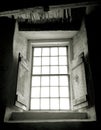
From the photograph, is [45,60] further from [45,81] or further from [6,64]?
[6,64]

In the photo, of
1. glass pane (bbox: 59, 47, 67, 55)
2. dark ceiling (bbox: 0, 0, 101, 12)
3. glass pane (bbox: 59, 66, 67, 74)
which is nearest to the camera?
dark ceiling (bbox: 0, 0, 101, 12)

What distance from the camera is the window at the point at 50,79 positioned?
13.4ft

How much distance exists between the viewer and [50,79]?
4285 mm

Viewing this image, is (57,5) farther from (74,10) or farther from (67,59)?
(67,59)

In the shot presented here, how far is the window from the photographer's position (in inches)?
161

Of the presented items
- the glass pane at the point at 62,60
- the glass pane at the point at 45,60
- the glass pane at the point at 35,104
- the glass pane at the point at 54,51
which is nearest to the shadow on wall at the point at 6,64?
the glass pane at the point at 35,104

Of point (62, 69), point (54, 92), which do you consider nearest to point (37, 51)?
point (62, 69)

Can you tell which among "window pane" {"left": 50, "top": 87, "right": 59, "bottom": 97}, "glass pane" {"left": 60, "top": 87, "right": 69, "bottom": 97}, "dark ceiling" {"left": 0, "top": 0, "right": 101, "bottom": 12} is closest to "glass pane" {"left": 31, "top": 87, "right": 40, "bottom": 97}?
"window pane" {"left": 50, "top": 87, "right": 59, "bottom": 97}

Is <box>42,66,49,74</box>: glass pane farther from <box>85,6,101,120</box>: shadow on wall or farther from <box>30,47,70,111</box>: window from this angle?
<box>85,6,101,120</box>: shadow on wall

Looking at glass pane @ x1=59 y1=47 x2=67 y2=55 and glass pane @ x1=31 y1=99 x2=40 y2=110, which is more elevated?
glass pane @ x1=59 y1=47 x2=67 y2=55

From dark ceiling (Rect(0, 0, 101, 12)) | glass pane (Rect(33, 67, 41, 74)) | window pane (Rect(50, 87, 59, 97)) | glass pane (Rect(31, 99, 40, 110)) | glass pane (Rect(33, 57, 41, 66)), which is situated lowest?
glass pane (Rect(31, 99, 40, 110))

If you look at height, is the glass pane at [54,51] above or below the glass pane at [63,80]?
above
